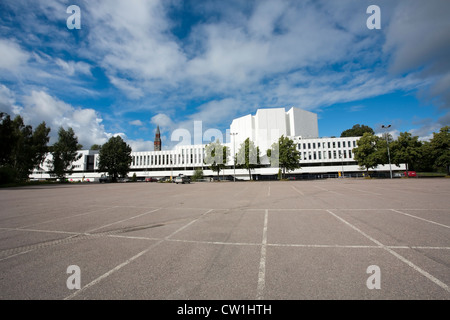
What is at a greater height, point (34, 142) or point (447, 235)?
point (34, 142)

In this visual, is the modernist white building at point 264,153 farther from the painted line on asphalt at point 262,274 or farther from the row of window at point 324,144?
the painted line on asphalt at point 262,274

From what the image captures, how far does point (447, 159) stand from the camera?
4266 centimetres

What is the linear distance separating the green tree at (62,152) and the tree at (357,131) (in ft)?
385

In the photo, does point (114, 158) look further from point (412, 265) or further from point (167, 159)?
point (412, 265)

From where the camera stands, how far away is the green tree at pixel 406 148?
50281 mm

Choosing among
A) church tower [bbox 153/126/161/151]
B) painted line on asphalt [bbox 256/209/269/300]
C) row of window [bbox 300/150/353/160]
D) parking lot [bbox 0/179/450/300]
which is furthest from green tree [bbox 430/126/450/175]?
church tower [bbox 153/126/161/151]

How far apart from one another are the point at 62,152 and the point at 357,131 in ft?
406

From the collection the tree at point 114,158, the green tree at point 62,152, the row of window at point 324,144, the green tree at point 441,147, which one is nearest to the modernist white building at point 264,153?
the row of window at point 324,144

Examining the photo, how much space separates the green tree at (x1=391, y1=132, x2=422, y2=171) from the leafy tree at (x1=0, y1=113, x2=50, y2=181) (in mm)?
85742

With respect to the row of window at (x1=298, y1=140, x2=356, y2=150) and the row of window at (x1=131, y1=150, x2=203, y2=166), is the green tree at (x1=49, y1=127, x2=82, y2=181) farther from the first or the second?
the row of window at (x1=298, y1=140, x2=356, y2=150)

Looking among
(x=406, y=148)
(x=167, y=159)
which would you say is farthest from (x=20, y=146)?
(x=406, y=148)
